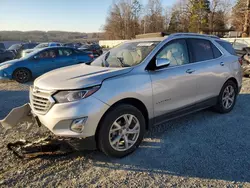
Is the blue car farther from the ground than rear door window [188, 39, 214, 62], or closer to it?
closer to it

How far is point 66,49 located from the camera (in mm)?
10148

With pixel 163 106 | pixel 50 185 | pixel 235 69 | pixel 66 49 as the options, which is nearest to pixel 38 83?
pixel 50 185

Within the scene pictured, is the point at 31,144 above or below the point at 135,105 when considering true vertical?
below

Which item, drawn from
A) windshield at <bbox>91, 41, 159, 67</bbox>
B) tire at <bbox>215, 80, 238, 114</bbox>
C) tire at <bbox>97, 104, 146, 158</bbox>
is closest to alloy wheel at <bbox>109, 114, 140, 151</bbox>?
tire at <bbox>97, 104, 146, 158</bbox>

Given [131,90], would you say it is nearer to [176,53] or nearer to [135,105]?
[135,105]

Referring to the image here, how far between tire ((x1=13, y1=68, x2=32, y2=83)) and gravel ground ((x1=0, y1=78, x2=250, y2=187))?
541 centimetres

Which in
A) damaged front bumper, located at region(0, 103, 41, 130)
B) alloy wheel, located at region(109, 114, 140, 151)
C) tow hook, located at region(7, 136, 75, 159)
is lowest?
tow hook, located at region(7, 136, 75, 159)

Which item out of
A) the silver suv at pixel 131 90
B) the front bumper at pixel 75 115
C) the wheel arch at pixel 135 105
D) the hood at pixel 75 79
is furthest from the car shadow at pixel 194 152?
the hood at pixel 75 79

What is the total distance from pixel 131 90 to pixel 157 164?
3.51 ft

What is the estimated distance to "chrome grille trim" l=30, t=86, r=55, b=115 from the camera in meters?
2.86

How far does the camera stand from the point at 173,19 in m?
61.0

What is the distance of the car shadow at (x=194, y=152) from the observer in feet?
9.36

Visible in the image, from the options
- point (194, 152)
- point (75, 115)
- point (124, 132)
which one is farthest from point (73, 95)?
point (194, 152)

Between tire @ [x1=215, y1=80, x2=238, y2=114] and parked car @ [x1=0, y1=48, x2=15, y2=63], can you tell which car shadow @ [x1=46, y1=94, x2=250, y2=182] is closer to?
tire @ [x1=215, y1=80, x2=238, y2=114]
